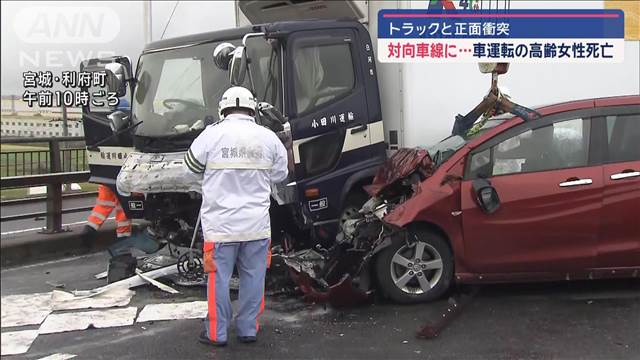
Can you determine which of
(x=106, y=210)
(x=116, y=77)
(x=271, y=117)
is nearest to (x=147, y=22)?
(x=116, y=77)

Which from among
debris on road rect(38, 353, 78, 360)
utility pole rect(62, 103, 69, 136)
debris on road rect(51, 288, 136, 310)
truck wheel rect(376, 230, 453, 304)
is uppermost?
utility pole rect(62, 103, 69, 136)

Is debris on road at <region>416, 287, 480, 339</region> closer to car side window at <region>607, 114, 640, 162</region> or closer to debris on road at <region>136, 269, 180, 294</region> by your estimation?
car side window at <region>607, 114, 640, 162</region>

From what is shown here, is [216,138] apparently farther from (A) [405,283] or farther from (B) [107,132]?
(B) [107,132]

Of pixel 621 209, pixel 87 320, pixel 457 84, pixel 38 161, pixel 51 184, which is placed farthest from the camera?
pixel 38 161

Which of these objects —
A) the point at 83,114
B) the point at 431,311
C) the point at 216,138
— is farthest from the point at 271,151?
the point at 83,114

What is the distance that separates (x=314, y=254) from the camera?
5.61 metres

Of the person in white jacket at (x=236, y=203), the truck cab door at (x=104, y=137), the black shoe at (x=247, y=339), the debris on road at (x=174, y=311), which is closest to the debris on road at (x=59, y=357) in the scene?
the debris on road at (x=174, y=311)

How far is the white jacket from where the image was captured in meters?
4.15

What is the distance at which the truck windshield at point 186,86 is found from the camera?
5.54m

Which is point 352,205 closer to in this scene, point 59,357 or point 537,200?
point 537,200

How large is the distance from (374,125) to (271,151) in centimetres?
205

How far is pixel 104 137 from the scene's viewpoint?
6527mm
